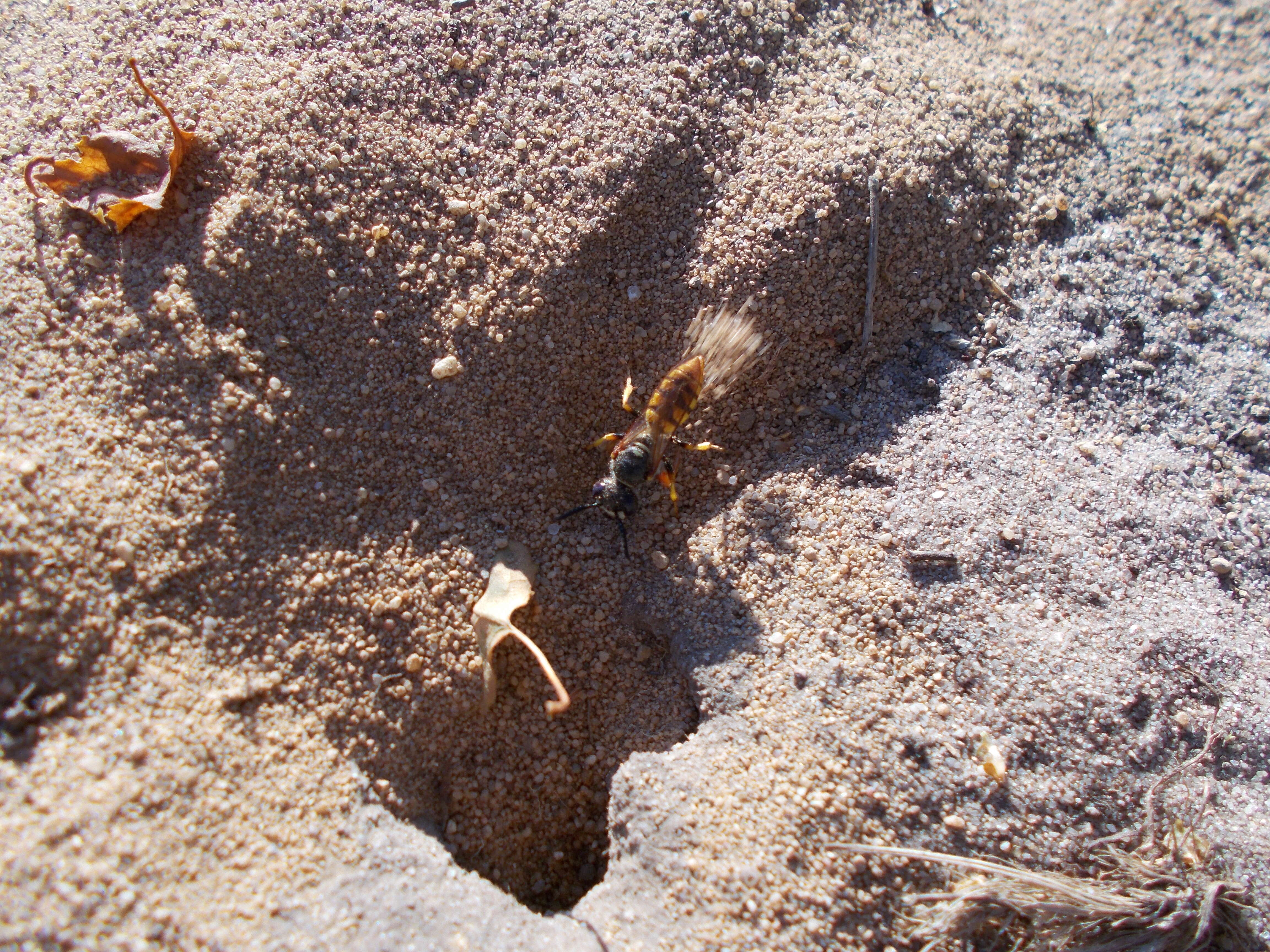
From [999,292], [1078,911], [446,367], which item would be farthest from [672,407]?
[1078,911]

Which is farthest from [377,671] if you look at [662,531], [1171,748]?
[1171,748]

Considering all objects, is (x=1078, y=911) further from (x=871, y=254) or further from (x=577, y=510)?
(x=871, y=254)

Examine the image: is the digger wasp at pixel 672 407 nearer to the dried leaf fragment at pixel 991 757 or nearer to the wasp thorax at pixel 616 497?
the wasp thorax at pixel 616 497

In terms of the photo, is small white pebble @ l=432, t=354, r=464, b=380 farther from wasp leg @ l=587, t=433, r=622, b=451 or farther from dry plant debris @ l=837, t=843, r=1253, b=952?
dry plant debris @ l=837, t=843, r=1253, b=952

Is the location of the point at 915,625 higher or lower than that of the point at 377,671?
higher

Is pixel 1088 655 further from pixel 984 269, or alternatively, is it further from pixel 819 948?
pixel 984 269

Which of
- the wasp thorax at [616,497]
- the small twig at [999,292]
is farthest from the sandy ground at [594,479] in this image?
the wasp thorax at [616,497]
